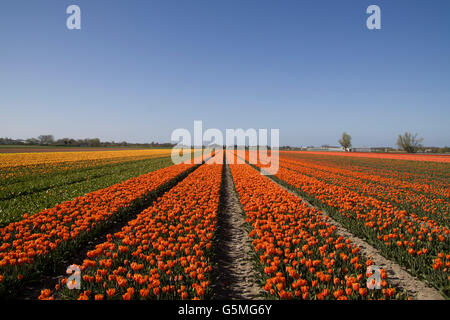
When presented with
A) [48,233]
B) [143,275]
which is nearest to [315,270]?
[143,275]

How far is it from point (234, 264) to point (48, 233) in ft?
15.0

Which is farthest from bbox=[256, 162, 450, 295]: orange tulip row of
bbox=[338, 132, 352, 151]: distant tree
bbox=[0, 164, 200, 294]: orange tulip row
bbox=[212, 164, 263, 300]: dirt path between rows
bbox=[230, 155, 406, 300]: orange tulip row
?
bbox=[338, 132, 352, 151]: distant tree

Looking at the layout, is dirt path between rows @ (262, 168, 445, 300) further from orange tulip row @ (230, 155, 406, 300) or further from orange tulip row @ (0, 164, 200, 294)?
orange tulip row @ (0, 164, 200, 294)

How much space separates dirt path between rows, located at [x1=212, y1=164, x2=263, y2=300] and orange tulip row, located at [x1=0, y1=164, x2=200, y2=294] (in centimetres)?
336

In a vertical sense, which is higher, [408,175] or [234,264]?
[408,175]

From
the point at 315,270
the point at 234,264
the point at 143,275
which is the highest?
the point at 143,275

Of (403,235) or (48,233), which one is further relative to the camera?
(403,235)

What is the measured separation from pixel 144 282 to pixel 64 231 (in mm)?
3152

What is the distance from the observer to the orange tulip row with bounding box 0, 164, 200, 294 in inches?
156

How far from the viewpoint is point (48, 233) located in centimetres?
545

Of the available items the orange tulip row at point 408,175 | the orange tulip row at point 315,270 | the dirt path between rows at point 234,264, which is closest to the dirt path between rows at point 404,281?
the orange tulip row at point 315,270

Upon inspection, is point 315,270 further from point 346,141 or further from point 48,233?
point 346,141
